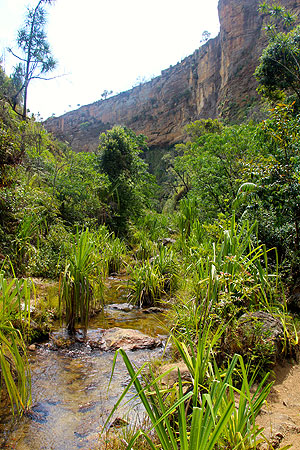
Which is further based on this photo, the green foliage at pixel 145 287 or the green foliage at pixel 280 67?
the green foliage at pixel 280 67

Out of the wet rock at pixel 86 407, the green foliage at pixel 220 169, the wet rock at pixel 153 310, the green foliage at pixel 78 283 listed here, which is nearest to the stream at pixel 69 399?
the wet rock at pixel 86 407

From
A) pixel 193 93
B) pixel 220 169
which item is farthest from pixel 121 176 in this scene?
pixel 193 93

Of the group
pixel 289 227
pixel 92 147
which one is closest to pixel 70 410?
pixel 289 227

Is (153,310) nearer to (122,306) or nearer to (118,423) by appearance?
(122,306)

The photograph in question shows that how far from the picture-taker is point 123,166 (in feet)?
41.9

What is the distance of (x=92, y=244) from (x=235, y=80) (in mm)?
30654

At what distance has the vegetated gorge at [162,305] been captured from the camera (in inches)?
65.2

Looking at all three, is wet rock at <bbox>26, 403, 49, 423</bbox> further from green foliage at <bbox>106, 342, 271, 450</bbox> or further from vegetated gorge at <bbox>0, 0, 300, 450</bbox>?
green foliage at <bbox>106, 342, 271, 450</bbox>

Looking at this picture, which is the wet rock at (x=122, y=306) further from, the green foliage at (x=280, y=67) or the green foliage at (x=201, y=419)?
the green foliage at (x=280, y=67)

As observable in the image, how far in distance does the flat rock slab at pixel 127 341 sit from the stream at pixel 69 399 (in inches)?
3.2

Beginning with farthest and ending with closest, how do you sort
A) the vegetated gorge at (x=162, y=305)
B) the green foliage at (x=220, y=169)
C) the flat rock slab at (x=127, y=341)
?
the green foliage at (x=220, y=169)
the flat rock slab at (x=127, y=341)
the vegetated gorge at (x=162, y=305)

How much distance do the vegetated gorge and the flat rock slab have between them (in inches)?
0.7

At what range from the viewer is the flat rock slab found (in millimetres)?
3314

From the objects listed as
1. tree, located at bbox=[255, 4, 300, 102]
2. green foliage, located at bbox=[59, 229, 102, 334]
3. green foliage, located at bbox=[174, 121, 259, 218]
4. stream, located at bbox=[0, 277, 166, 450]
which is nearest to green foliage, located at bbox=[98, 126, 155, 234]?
green foliage, located at bbox=[174, 121, 259, 218]
